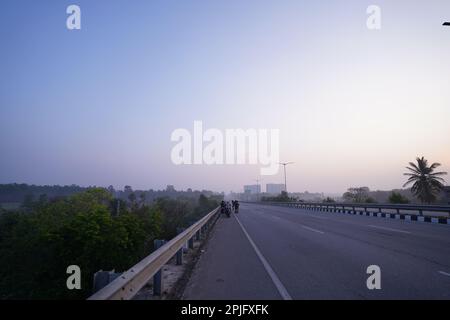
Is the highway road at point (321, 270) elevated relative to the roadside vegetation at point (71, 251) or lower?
elevated

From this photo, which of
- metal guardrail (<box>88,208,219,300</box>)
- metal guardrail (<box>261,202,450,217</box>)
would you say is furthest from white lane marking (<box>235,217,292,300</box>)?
metal guardrail (<box>261,202,450,217</box>)

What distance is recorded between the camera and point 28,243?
39031 mm

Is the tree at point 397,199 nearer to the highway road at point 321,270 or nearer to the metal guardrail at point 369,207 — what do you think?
the metal guardrail at point 369,207

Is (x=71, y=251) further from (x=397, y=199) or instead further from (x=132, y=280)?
(x=397, y=199)

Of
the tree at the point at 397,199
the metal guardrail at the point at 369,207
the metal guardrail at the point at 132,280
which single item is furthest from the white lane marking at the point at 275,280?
the tree at the point at 397,199

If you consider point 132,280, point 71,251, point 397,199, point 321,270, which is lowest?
point 71,251

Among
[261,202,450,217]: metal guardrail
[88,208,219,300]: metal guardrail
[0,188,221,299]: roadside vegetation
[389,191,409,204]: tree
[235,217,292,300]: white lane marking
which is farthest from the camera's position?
[389,191,409,204]: tree

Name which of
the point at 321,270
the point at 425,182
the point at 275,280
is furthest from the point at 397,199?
the point at 275,280

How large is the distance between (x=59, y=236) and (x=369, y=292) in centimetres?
3214

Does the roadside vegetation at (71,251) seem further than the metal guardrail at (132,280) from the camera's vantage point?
Yes

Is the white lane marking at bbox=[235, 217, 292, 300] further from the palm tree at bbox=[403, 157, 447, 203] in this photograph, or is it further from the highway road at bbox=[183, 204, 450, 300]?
the palm tree at bbox=[403, 157, 447, 203]
